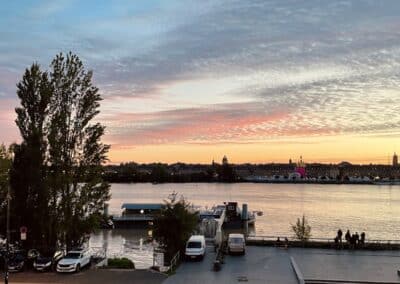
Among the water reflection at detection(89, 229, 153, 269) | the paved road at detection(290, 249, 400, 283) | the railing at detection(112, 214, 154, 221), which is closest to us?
the paved road at detection(290, 249, 400, 283)

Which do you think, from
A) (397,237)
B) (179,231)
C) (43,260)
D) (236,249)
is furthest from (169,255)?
(397,237)

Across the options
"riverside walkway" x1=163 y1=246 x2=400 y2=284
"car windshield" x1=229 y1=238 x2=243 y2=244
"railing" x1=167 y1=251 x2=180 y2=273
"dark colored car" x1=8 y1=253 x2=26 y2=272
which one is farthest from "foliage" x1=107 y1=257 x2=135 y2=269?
"car windshield" x1=229 y1=238 x2=243 y2=244

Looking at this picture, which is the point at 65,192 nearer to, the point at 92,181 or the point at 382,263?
the point at 92,181

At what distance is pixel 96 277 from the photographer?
28.8 meters

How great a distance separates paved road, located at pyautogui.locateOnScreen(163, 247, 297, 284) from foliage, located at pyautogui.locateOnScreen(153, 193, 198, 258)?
1.96m

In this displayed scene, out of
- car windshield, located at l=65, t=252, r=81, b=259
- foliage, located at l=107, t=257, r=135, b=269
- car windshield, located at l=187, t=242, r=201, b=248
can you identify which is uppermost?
car windshield, located at l=187, t=242, r=201, b=248

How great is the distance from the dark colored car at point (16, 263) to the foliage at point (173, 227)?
8429 mm

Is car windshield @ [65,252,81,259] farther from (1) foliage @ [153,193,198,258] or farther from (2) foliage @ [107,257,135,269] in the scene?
(1) foliage @ [153,193,198,258]

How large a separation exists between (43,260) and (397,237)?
4670cm

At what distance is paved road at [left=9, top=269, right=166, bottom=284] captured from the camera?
27.7 meters

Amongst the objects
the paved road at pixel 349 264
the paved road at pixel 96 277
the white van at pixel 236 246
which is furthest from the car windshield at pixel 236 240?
the paved road at pixel 96 277

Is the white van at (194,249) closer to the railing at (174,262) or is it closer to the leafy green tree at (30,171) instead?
the railing at (174,262)

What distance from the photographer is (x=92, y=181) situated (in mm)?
37969

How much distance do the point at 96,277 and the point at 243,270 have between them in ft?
25.4
